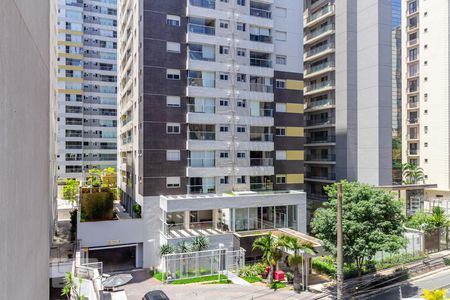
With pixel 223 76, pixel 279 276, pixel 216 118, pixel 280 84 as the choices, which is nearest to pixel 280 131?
pixel 280 84

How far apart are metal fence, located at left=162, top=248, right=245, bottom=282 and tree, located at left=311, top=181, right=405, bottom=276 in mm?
7240

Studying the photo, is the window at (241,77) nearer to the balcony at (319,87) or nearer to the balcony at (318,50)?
the balcony at (319,87)

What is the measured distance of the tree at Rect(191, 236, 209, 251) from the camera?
26922mm

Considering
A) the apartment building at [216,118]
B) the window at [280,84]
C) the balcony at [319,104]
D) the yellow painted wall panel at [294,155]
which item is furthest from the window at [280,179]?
the balcony at [319,104]

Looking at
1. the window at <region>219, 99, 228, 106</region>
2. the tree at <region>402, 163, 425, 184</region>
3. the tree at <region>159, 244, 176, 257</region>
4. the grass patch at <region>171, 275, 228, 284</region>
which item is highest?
the window at <region>219, 99, 228, 106</region>

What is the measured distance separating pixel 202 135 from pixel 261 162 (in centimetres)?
684

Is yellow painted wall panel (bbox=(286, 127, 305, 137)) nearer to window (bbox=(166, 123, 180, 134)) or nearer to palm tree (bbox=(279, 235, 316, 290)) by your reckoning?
window (bbox=(166, 123, 180, 134))

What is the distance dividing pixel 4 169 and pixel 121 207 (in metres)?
42.0

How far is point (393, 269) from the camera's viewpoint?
2506cm

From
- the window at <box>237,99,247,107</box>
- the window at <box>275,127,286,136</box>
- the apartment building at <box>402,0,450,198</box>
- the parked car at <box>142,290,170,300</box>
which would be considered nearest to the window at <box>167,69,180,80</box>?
the window at <box>237,99,247,107</box>

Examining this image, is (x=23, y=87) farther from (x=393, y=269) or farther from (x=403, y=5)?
(x=403, y=5)

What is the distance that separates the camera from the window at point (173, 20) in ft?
101

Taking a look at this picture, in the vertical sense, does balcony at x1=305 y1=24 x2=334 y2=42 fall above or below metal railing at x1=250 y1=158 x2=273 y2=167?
above

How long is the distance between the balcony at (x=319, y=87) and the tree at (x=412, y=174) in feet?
56.6
